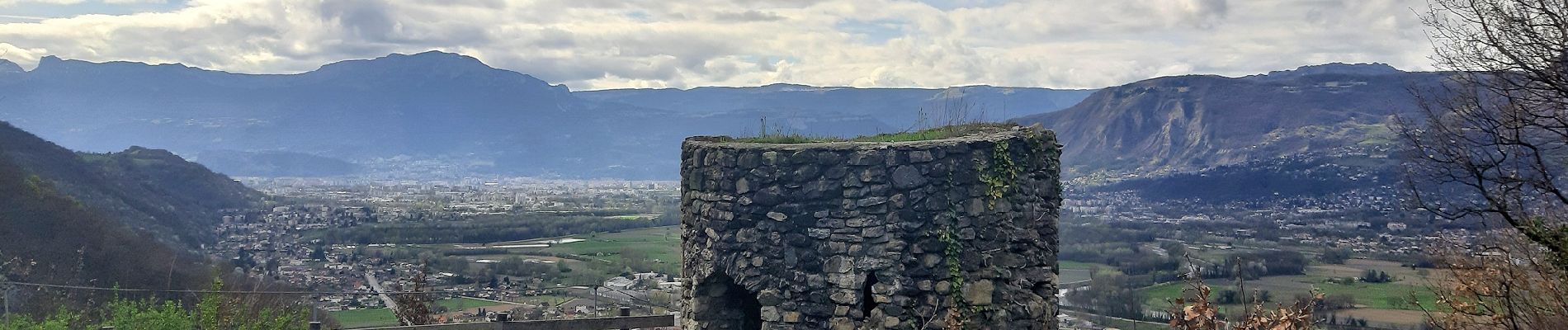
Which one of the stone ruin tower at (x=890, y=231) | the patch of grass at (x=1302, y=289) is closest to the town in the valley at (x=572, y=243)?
the patch of grass at (x=1302, y=289)

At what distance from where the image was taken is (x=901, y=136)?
36.2 feet

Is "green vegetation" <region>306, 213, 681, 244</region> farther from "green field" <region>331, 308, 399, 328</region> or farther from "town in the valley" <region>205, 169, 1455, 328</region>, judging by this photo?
"green field" <region>331, 308, 399, 328</region>

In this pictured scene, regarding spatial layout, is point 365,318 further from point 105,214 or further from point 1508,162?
point 1508,162

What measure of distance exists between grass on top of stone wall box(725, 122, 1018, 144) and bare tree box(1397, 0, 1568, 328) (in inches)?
184

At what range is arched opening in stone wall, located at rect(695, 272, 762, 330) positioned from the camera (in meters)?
10.7

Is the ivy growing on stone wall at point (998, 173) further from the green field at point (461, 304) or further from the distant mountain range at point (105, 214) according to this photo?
the green field at point (461, 304)

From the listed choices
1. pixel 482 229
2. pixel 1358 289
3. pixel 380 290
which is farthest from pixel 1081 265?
pixel 482 229

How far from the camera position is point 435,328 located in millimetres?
10844

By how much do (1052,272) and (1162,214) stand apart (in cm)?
7202

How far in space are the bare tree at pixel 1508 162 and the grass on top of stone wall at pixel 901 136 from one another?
4661mm

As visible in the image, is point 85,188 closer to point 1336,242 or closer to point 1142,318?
point 1142,318

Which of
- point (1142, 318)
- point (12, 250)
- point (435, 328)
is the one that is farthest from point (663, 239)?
point (435, 328)

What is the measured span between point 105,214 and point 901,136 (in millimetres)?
34753

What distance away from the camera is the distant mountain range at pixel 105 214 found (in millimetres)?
24625
